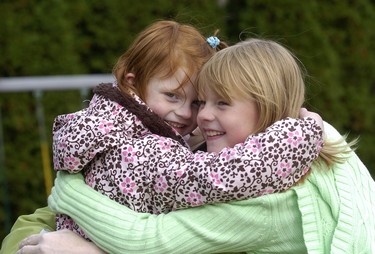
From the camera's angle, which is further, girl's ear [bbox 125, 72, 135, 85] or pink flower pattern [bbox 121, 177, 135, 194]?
girl's ear [bbox 125, 72, 135, 85]

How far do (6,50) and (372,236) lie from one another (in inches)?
173

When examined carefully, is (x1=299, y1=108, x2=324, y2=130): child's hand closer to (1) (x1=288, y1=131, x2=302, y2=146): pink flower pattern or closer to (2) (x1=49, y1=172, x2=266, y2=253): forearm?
(1) (x1=288, y1=131, x2=302, y2=146): pink flower pattern

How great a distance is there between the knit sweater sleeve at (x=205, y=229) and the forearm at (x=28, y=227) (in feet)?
1.68

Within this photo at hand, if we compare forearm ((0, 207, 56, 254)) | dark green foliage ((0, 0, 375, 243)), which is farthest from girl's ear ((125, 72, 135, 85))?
dark green foliage ((0, 0, 375, 243))

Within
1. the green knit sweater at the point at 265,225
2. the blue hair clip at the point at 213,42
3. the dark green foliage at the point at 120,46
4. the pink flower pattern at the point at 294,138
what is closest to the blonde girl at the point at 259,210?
the green knit sweater at the point at 265,225

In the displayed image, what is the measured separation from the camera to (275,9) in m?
7.99

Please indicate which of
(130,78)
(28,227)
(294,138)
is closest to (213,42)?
(130,78)

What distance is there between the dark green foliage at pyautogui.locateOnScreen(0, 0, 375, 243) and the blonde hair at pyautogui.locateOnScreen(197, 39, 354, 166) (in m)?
3.24

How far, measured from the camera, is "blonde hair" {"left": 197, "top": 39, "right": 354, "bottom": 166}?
10.2 feet

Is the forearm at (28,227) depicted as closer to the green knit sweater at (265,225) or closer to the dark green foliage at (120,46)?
the green knit sweater at (265,225)

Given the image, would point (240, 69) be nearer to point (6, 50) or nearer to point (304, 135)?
point (304, 135)

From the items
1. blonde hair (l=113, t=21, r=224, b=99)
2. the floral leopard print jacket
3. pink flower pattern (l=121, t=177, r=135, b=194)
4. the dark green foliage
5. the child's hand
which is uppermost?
blonde hair (l=113, t=21, r=224, b=99)

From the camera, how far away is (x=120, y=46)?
7449 mm

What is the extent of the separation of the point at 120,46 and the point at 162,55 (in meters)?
4.11
